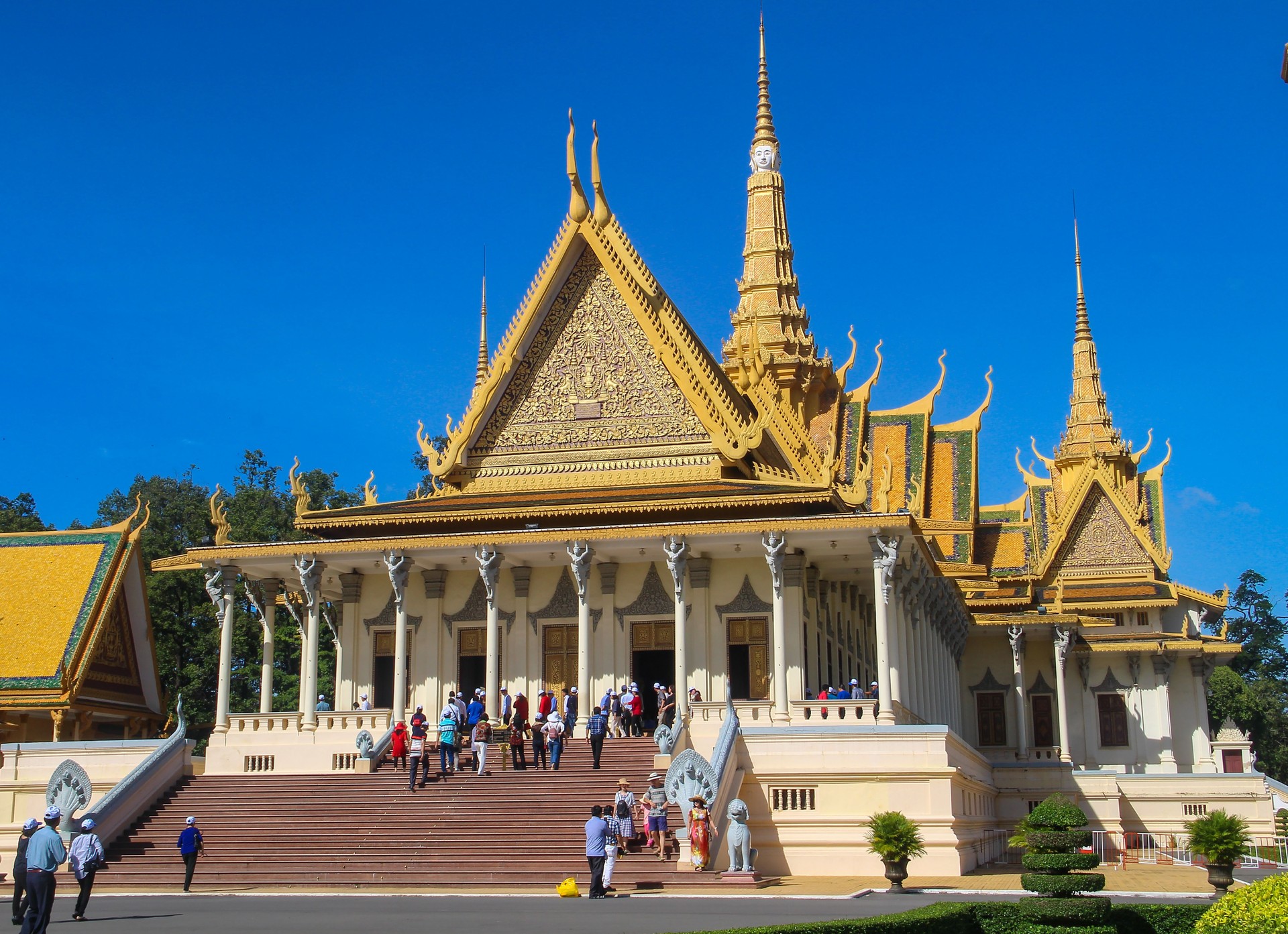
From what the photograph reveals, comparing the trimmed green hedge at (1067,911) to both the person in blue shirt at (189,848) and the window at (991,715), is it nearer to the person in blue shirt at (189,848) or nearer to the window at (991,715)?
the person in blue shirt at (189,848)

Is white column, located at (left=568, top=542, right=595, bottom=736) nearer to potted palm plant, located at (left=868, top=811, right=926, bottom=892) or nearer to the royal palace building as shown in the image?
the royal palace building

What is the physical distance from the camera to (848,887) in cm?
1841

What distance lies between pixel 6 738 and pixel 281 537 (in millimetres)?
16350

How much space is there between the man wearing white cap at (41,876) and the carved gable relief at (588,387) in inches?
652

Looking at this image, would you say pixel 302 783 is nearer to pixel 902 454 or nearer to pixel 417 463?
pixel 902 454

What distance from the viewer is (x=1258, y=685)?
7156cm

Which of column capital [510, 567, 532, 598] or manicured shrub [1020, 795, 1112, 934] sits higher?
column capital [510, 567, 532, 598]

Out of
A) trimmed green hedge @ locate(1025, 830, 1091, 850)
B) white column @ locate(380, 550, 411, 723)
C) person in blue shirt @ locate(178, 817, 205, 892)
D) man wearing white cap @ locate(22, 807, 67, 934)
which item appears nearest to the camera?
man wearing white cap @ locate(22, 807, 67, 934)

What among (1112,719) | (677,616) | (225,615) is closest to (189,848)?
(225,615)

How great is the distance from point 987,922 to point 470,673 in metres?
16.1

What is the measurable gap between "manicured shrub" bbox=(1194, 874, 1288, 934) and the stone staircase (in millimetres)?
7722

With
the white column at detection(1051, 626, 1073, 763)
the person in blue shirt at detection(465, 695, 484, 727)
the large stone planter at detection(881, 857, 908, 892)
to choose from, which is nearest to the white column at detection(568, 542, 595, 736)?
the person in blue shirt at detection(465, 695, 484, 727)

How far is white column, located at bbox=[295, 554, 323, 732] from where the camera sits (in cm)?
2530

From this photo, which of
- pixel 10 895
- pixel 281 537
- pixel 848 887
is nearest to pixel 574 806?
pixel 848 887
